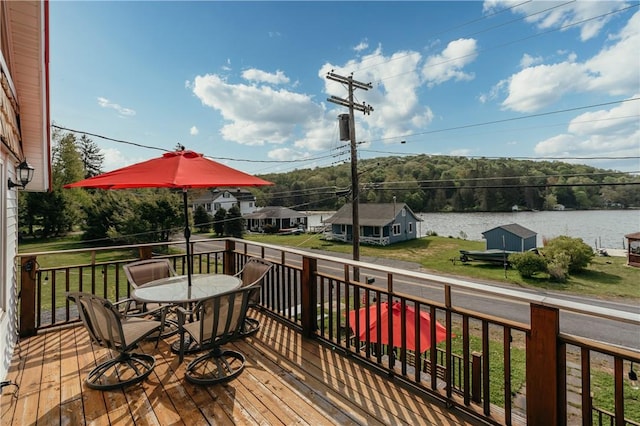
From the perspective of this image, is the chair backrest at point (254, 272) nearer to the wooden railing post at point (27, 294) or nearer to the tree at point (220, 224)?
the wooden railing post at point (27, 294)

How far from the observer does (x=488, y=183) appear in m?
21.2

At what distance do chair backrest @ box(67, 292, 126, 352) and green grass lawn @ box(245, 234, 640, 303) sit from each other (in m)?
16.7

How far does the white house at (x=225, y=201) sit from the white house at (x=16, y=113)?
3576 cm

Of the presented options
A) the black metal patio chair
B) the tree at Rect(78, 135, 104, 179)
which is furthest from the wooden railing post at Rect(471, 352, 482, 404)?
the tree at Rect(78, 135, 104, 179)

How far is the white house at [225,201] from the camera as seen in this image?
136 ft

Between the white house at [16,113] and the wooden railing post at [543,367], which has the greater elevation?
the white house at [16,113]

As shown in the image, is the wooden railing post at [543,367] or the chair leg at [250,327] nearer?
the wooden railing post at [543,367]

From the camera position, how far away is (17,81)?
11.3 ft

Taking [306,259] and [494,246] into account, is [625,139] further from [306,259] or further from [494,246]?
[306,259]

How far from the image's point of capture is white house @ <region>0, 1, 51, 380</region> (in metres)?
2.76

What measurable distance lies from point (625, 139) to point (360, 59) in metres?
11.6

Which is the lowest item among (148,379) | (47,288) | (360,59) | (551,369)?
(47,288)

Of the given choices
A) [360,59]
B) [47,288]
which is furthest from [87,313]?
[47,288]

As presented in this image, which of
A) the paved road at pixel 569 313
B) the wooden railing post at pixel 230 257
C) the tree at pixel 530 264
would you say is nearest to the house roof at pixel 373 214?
the tree at pixel 530 264
